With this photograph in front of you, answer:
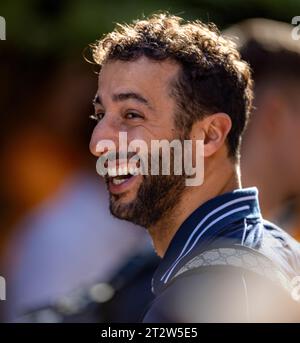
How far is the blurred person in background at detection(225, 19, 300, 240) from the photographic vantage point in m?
3.74

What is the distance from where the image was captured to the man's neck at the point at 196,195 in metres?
2.95

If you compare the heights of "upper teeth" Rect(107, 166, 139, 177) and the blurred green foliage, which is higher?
the blurred green foliage

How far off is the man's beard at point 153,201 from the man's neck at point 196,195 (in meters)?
0.02

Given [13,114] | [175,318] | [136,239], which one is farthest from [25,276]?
[175,318]

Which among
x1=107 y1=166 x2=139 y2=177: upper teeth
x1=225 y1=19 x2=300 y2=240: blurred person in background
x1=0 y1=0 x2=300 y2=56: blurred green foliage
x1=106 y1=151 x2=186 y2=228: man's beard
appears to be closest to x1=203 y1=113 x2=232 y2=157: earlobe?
x1=106 y1=151 x2=186 y2=228: man's beard

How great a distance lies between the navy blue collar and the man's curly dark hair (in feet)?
0.79

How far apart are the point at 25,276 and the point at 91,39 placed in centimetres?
120

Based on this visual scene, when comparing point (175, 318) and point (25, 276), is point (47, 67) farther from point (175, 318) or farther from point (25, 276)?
point (175, 318)

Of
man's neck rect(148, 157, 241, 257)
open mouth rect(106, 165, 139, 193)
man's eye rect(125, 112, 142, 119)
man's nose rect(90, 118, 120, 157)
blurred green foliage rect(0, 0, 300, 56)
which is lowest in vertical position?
man's neck rect(148, 157, 241, 257)

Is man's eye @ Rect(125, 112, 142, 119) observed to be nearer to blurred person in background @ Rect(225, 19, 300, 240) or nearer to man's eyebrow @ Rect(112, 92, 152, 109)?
man's eyebrow @ Rect(112, 92, 152, 109)

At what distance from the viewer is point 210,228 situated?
276cm

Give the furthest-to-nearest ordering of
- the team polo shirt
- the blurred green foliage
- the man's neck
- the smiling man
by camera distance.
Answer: the blurred green foliage < the man's neck < the smiling man < the team polo shirt

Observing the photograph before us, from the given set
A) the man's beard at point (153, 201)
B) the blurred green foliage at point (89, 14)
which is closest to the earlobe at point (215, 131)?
the man's beard at point (153, 201)

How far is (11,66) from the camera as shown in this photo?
5254mm
